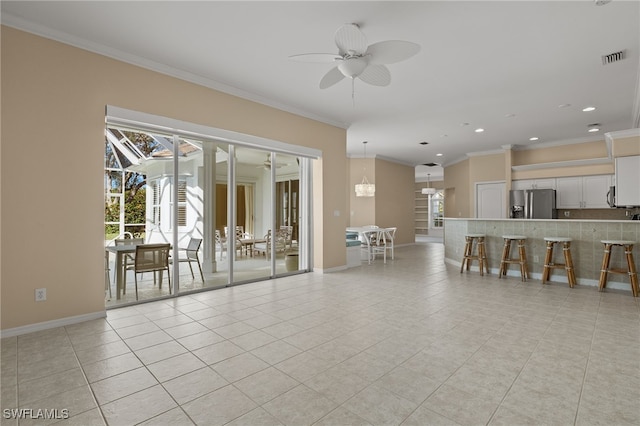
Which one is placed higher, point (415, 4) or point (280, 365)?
point (415, 4)

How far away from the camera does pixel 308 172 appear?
20.5ft

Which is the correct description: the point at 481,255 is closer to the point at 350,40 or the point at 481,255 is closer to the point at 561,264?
the point at 561,264

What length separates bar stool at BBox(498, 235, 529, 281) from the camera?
5.45m

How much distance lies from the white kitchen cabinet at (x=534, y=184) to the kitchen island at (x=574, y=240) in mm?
3238

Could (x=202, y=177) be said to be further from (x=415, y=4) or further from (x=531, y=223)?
(x=531, y=223)

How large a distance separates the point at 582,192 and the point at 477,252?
3.67 meters

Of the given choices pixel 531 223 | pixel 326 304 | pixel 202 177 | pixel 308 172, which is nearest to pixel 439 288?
pixel 326 304

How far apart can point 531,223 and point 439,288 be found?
2373 millimetres

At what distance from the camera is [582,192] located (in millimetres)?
7684

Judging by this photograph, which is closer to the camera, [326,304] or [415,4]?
[415,4]

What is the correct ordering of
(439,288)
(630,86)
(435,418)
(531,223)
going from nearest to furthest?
(435,418) < (630,86) < (439,288) < (531,223)

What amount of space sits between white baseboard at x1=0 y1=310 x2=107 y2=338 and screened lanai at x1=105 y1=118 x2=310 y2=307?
0.49m

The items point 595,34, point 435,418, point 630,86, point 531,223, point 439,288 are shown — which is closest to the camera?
point 435,418
